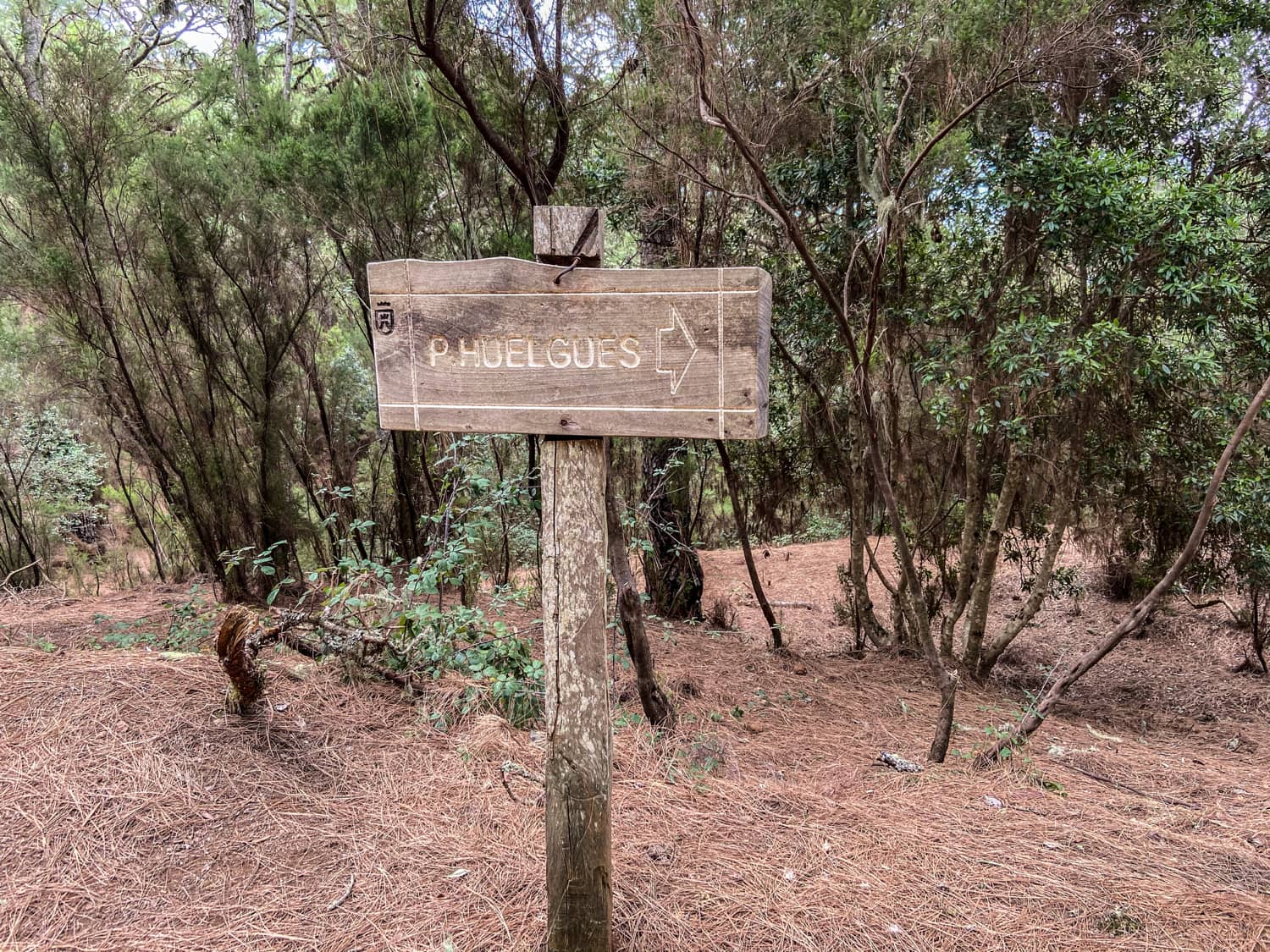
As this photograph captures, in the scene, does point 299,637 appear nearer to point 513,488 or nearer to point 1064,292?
point 513,488

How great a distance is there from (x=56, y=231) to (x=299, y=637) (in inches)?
192

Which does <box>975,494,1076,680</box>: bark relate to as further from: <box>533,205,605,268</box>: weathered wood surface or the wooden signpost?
<box>533,205,605,268</box>: weathered wood surface

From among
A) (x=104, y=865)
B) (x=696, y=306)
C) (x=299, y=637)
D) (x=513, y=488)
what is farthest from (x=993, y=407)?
(x=104, y=865)

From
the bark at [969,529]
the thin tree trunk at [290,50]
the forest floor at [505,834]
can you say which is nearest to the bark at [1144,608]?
the forest floor at [505,834]

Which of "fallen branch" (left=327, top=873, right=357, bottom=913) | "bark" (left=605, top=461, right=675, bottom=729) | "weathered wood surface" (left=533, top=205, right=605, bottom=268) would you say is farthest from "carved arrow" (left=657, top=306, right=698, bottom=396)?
"bark" (left=605, top=461, right=675, bottom=729)

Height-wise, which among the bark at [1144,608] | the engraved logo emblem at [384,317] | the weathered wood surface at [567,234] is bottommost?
the bark at [1144,608]

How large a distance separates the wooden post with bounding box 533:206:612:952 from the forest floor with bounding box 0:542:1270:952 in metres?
0.27

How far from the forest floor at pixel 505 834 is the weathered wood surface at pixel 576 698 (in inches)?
10.4

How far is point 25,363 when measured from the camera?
26.2 feet

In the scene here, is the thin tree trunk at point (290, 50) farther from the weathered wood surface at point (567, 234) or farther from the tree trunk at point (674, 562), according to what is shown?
the weathered wood surface at point (567, 234)

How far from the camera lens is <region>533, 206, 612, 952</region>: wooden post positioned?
187 centimetres

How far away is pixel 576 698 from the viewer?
75.0 inches

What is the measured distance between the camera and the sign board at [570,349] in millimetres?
1689

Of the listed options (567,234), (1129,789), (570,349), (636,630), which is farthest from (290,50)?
(1129,789)
